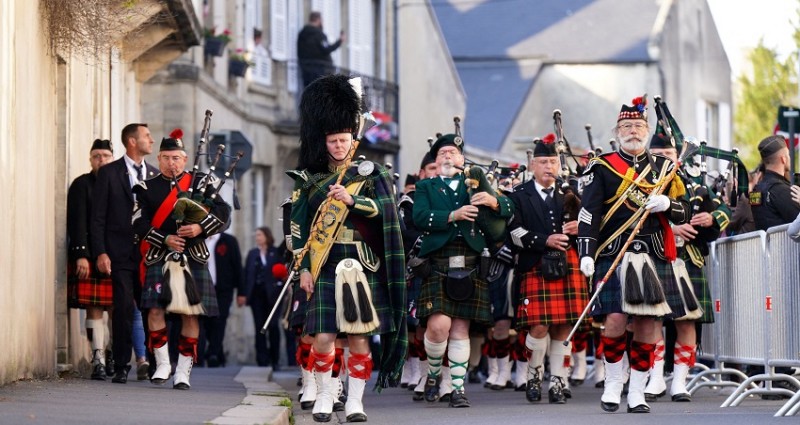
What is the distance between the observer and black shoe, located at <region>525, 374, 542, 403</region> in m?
13.7

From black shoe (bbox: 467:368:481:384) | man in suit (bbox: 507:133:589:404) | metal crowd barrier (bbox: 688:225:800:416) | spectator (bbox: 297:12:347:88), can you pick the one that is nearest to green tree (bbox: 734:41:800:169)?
spectator (bbox: 297:12:347:88)

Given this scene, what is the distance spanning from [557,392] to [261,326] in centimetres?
999

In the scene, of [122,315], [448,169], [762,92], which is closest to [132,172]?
[122,315]

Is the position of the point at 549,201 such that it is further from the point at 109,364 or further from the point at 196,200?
the point at 109,364

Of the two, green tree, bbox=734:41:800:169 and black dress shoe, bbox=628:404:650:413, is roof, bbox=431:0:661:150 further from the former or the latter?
black dress shoe, bbox=628:404:650:413

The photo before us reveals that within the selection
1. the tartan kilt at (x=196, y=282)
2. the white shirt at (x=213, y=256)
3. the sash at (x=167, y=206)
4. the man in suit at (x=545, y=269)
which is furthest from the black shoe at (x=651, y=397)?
the white shirt at (x=213, y=256)

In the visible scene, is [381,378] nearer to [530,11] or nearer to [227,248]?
[227,248]

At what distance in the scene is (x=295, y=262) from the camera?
11445mm

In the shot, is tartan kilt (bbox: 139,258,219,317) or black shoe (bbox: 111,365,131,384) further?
black shoe (bbox: 111,365,131,384)

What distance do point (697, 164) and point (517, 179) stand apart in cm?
290

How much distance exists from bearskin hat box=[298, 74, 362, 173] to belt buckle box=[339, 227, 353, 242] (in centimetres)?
48

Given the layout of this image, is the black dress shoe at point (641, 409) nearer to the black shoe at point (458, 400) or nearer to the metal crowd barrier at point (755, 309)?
the metal crowd barrier at point (755, 309)

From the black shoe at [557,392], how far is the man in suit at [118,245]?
3.37 m

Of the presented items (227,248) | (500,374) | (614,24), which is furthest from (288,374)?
(614,24)
